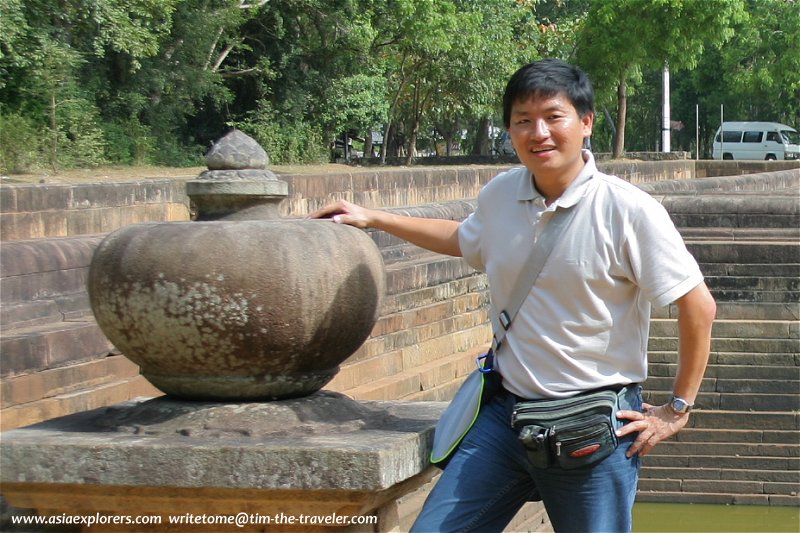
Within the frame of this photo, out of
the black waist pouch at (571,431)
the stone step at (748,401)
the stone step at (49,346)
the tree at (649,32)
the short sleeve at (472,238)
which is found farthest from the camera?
the tree at (649,32)

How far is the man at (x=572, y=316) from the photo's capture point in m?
2.55

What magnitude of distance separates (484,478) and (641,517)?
26.5 ft

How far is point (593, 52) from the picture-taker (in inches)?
1099

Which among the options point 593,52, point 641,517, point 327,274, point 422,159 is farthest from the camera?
point 422,159

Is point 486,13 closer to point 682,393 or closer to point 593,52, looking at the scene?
point 593,52

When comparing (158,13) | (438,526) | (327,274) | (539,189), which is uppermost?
(158,13)

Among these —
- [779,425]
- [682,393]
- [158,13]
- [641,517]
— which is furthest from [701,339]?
[158,13]

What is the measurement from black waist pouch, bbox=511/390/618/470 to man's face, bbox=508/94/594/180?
Answer: 0.53 metres

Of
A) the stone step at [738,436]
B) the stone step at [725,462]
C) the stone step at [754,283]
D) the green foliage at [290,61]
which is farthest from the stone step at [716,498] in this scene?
the green foliage at [290,61]

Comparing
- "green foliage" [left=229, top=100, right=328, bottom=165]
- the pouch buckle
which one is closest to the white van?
"green foliage" [left=229, top=100, right=328, bottom=165]

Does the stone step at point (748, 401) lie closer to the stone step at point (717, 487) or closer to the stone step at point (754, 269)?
the stone step at point (717, 487)

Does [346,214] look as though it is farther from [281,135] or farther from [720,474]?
[281,135]

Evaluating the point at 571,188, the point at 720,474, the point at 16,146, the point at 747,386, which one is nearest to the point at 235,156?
the point at 571,188

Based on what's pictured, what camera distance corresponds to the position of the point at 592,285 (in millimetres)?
2564
